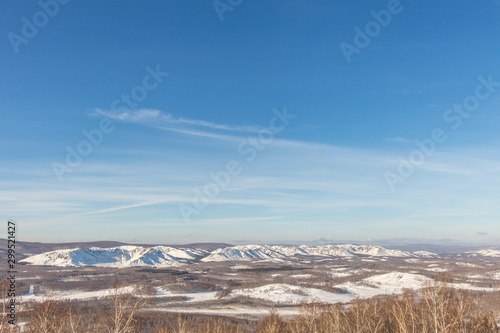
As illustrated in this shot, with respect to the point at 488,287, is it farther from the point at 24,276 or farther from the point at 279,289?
the point at 24,276

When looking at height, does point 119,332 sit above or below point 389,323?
above

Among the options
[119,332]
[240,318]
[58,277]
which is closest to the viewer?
[119,332]

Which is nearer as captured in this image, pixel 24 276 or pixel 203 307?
pixel 203 307

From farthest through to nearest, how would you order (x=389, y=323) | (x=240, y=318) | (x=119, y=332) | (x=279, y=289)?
(x=279, y=289)
(x=240, y=318)
(x=389, y=323)
(x=119, y=332)

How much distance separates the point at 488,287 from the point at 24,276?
228m

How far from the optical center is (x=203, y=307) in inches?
4306

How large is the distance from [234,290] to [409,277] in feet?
274

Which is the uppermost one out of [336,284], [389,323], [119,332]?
[119,332]

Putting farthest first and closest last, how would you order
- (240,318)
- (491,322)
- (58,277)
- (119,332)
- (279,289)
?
(58,277)
(279,289)
(240,318)
(491,322)
(119,332)

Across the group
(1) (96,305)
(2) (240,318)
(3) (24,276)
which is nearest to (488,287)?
(2) (240,318)

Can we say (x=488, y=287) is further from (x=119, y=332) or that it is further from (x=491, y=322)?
(x=119, y=332)

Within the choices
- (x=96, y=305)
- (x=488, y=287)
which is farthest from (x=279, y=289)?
(x=488, y=287)

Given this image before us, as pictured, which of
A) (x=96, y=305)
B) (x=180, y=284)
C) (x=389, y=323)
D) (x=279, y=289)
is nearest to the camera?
(x=389, y=323)

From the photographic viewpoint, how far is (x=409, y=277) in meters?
163
